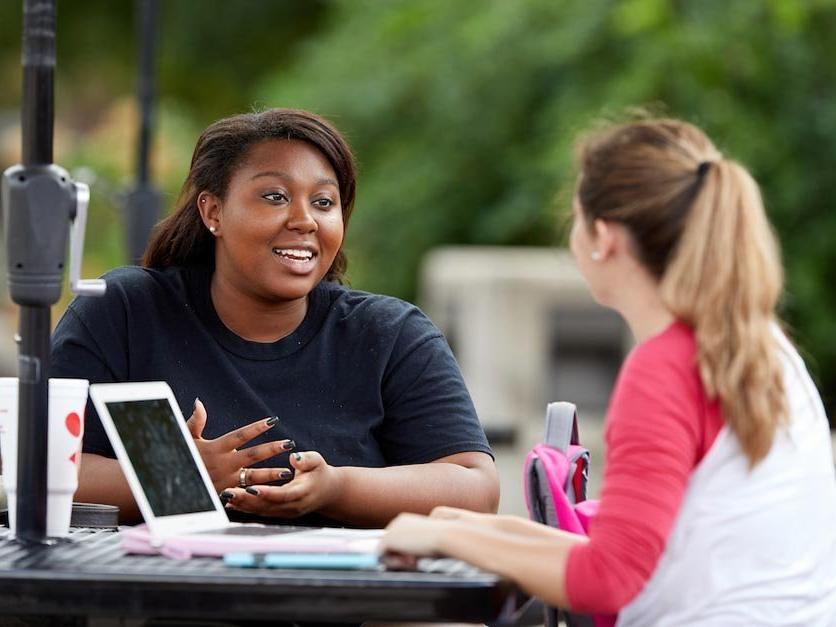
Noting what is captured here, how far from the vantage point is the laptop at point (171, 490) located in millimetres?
2252

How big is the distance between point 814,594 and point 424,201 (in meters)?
6.82

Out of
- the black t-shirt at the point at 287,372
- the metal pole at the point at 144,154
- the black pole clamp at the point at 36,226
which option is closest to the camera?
→ the black pole clamp at the point at 36,226

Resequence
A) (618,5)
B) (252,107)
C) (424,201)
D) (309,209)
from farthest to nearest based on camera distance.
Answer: (424,201) → (618,5) → (252,107) → (309,209)

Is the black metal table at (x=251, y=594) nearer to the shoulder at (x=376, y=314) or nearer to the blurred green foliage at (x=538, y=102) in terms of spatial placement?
the shoulder at (x=376, y=314)

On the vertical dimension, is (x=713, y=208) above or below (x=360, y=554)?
above

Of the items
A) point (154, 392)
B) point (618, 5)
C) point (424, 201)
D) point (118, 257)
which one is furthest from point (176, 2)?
point (154, 392)

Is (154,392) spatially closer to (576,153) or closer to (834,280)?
(576,153)

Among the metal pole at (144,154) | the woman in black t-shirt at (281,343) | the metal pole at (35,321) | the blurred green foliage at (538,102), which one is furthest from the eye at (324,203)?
the blurred green foliage at (538,102)

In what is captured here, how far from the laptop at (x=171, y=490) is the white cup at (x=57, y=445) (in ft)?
0.26

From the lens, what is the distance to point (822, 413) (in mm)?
2295

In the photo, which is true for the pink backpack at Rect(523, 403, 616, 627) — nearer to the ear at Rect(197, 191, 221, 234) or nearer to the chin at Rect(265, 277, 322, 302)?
the chin at Rect(265, 277, 322, 302)

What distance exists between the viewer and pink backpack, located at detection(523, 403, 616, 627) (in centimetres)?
254

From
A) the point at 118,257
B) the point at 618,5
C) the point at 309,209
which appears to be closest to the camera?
the point at 309,209

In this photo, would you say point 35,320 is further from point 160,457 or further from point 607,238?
point 607,238
